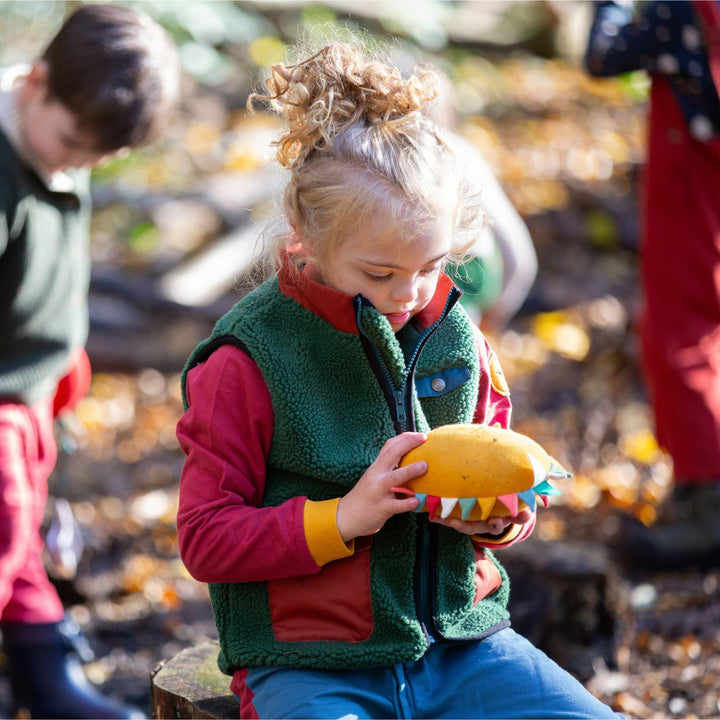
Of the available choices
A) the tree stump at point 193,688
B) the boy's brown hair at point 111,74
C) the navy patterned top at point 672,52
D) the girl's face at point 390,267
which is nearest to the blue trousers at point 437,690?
the tree stump at point 193,688

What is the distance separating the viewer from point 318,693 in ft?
6.47

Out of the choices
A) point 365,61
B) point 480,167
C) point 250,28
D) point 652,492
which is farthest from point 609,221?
point 365,61

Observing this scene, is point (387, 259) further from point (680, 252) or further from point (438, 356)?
point (680, 252)

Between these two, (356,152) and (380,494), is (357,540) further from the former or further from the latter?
(356,152)

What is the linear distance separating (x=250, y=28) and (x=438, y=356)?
8144mm

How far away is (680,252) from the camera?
4.02 m

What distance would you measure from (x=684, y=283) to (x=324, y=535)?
2514 mm

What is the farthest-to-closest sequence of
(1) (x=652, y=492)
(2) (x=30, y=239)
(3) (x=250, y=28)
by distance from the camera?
(3) (x=250, y=28) < (1) (x=652, y=492) < (2) (x=30, y=239)

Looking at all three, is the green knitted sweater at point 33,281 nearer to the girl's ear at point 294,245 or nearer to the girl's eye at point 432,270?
the girl's ear at point 294,245

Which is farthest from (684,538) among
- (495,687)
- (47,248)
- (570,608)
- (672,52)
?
(47,248)

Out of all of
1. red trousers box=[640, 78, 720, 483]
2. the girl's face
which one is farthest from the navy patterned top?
the girl's face

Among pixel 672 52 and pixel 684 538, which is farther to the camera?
pixel 684 538

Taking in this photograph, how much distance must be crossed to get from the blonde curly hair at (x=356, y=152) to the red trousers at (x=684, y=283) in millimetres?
2140

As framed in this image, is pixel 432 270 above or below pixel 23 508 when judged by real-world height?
above
